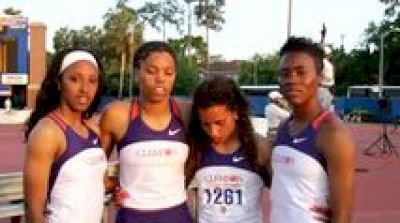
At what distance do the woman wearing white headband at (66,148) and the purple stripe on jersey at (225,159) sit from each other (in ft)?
1.74

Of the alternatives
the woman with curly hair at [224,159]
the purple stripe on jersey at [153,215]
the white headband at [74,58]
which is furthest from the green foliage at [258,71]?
the white headband at [74,58]

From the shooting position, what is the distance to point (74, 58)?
12.0 feet

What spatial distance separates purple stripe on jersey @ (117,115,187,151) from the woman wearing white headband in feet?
0.56

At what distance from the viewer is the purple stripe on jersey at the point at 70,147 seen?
3465mm

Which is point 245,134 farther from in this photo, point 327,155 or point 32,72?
point 32,72

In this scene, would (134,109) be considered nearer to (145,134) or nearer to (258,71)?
(145,134)

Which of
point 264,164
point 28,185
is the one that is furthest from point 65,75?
point 264,164

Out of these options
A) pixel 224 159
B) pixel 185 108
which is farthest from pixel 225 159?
pixel 185 108

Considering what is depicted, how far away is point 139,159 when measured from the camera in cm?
380

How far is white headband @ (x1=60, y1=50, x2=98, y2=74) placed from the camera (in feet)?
11.9

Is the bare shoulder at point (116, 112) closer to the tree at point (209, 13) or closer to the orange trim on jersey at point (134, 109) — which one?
the orange trim on jersey at point (134, 109)

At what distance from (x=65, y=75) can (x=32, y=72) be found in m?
48.0

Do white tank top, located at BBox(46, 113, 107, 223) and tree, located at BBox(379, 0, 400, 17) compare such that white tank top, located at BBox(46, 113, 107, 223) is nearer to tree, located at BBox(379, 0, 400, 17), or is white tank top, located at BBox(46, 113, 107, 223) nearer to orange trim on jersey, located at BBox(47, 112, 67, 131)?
orange trim on jersey, located at BBox(47, 112, 67, 131)

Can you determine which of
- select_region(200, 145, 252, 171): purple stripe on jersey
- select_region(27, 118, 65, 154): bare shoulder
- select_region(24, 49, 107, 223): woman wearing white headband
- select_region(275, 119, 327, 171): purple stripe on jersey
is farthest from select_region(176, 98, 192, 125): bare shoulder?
select_region(27, 118, 65, 154): bare shoulder
